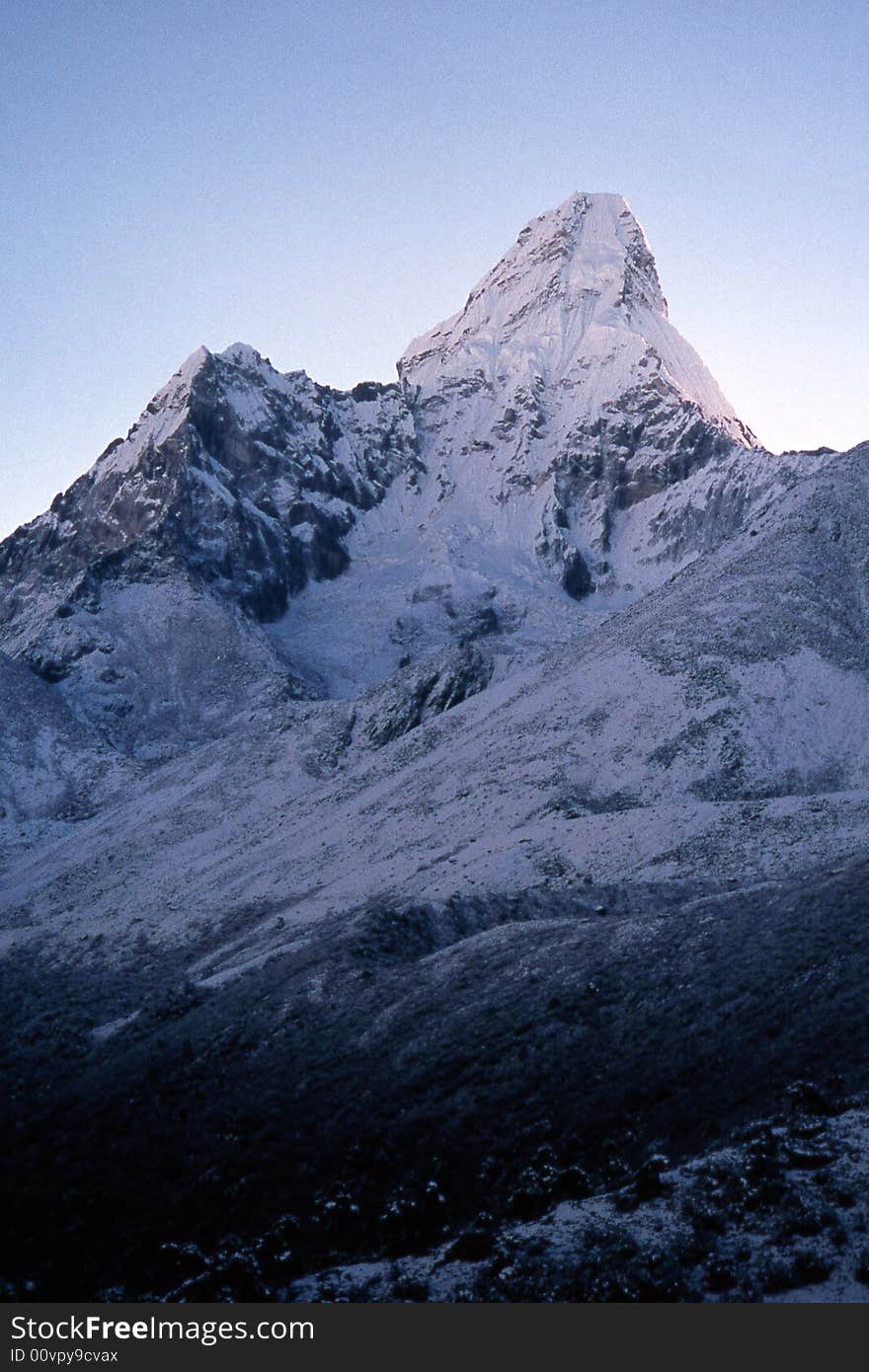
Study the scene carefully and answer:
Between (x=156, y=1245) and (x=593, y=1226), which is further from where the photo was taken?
(x=156, y=1245)

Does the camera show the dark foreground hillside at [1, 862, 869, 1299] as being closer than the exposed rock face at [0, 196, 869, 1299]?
Yes

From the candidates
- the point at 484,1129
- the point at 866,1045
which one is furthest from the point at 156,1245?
the point at 866,1045

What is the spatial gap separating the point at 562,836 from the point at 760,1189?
36138mm

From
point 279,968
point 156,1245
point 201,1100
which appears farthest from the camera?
point 279,968

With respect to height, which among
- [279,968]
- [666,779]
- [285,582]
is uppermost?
[285,582]

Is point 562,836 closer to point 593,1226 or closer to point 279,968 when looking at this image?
point 279,968

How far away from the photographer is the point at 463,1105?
79.9 ft

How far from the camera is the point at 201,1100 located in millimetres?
28406

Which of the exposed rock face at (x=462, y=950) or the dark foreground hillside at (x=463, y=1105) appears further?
the exposed rock face at (x=462, y=950)

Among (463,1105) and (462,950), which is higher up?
(463,1105)

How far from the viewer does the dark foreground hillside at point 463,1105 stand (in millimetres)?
15984

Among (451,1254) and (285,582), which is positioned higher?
(285,582)

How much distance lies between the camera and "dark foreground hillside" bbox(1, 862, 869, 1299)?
1598 centimetres

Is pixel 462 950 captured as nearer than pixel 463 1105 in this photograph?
No
